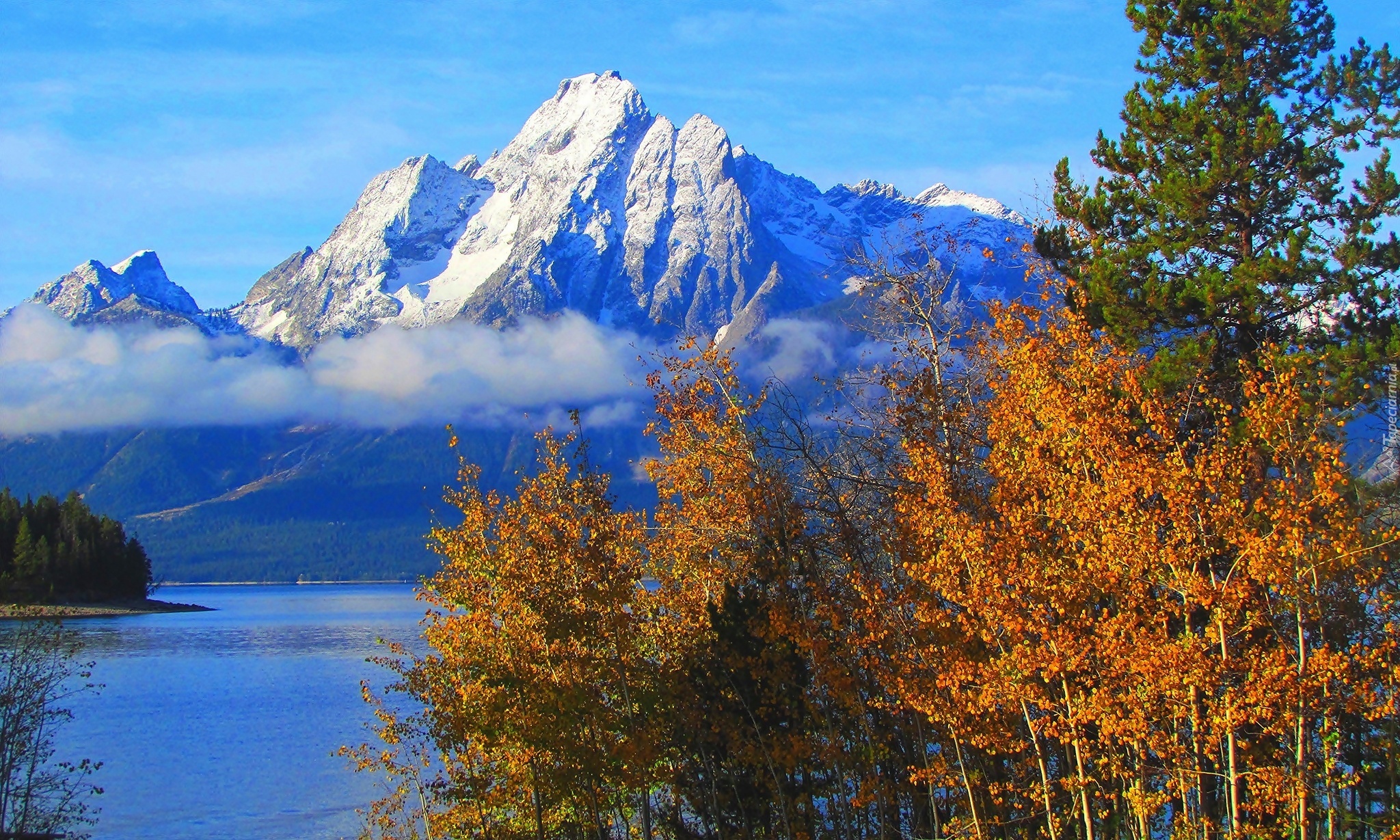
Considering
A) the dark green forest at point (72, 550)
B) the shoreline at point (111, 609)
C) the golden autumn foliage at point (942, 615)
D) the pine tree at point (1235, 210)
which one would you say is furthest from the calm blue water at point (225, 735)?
the pine tree at point (1235, 210)

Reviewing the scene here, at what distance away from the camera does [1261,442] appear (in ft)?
59.4

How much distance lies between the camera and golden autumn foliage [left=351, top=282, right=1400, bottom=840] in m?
15.3

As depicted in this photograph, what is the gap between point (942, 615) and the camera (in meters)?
17.1

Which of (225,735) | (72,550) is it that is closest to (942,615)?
(225,735)

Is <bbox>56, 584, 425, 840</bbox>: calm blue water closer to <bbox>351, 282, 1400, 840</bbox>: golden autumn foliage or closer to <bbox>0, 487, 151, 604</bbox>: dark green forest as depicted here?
<bbox>0, 487, 151, 604</bbox>: dark green forest

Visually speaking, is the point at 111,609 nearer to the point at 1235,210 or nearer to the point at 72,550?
the point at 72,550

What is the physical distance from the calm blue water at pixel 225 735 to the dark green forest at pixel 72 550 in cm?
1244

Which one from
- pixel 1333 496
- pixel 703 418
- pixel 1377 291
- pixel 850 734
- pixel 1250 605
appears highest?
pixel 1377 291

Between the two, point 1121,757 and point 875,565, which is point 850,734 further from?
point 1121,757

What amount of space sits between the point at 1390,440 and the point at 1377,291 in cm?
267

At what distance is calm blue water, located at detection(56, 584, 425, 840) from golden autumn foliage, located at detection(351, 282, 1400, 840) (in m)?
18.5

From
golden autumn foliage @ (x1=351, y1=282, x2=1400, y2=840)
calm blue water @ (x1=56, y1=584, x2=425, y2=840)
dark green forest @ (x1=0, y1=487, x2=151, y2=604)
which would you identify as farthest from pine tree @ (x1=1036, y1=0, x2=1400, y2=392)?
dark green forest @ (x1=0, y1=487, x2=151, y2=604)

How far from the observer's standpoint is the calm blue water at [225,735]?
43.7 meters

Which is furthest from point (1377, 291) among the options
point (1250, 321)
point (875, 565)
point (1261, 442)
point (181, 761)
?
point (181, 761)
